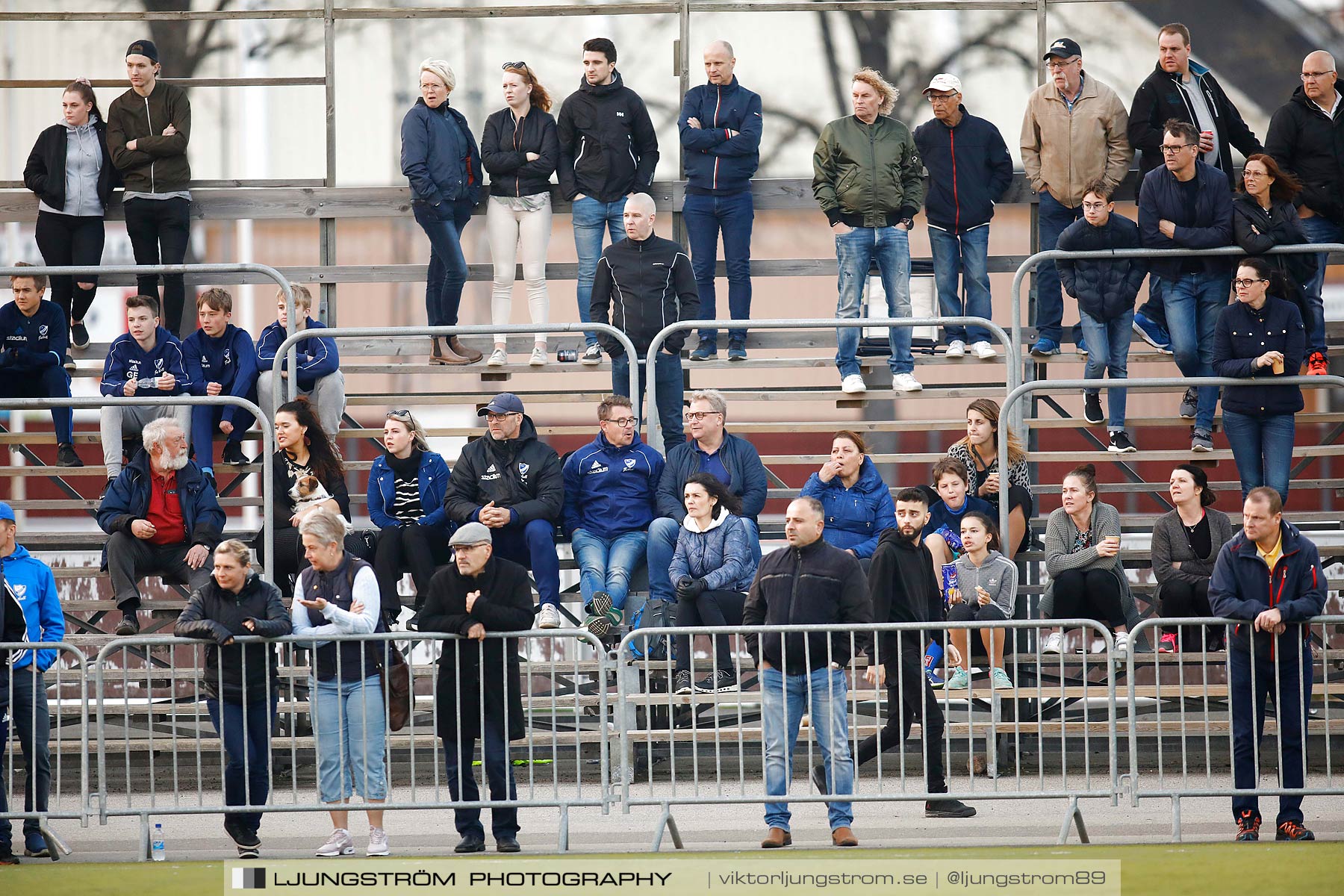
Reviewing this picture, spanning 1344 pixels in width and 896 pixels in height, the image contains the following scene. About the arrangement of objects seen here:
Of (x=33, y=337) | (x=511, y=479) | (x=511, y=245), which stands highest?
(x=511, y=245)

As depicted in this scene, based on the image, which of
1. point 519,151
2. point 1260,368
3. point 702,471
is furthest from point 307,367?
point 1260,368

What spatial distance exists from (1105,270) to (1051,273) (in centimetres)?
85

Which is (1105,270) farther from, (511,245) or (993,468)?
(511,245)

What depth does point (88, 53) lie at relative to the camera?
554 inches

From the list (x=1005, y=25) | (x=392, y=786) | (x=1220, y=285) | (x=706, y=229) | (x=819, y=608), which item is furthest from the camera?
(x=1005, y=25)

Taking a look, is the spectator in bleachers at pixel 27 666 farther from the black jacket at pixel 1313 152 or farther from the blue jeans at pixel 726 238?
the black jacket at pixel 1313 152

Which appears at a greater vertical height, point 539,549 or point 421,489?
point 421,489

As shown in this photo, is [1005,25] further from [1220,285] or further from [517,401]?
[517,401]

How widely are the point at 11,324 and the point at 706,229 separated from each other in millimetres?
4773

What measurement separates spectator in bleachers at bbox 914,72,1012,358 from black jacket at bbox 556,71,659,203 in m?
2.01

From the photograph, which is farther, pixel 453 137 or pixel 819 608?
pixel 453 137

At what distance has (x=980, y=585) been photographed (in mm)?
9875

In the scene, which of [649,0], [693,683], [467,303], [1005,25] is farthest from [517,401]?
[1005,25]

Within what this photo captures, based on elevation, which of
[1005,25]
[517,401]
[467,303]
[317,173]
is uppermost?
[1005,25]
